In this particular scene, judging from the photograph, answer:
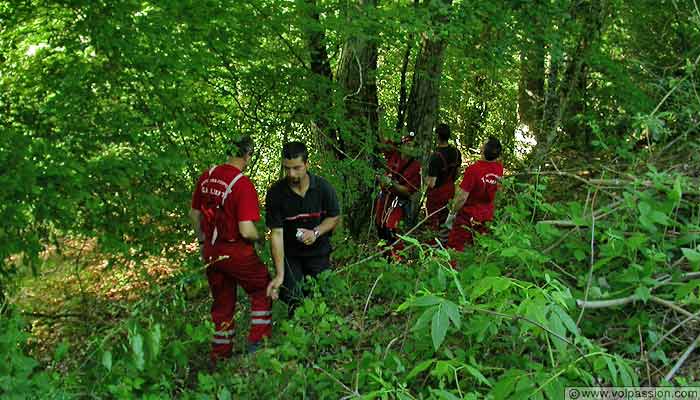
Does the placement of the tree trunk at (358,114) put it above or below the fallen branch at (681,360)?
above

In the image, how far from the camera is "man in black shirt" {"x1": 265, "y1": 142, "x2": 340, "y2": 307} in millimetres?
4938

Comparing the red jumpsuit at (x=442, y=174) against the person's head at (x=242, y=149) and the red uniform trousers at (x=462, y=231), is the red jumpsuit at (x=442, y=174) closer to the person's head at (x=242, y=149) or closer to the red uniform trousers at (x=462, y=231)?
the red uniform trousers at (x=462, y=231)

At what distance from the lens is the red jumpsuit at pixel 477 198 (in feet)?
20.5

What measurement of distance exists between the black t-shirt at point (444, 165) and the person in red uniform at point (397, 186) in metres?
0.28

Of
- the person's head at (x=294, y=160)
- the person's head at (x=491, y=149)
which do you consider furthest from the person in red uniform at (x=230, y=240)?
the person's head at (x=491, y=149)

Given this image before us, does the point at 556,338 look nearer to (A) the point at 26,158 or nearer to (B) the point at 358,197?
(A) the point at 26,158

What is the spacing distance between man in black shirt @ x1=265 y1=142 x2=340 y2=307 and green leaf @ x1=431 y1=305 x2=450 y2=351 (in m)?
2.34

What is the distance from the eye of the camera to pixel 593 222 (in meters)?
4.04

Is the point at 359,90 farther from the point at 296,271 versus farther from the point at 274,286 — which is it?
the point at 274,286

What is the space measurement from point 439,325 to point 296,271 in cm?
260

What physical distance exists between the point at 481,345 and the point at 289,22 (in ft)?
12.2

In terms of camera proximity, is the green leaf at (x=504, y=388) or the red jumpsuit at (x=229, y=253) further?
the red jumpsuit at (x=229, y=253)

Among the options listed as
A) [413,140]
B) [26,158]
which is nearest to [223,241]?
[26,158]

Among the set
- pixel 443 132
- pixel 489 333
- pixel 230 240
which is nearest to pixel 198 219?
pixel 230 240
